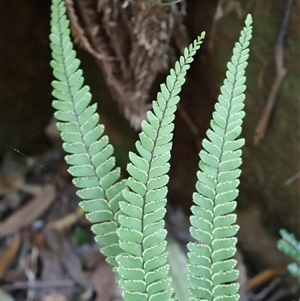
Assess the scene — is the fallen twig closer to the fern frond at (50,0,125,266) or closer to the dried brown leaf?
the fern frond at (50,0,125,266)

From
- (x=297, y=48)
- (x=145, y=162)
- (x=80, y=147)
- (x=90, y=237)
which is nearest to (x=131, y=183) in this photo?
(x=145, y=162)

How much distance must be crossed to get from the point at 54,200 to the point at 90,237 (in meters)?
0.19

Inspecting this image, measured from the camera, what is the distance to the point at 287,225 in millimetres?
1076

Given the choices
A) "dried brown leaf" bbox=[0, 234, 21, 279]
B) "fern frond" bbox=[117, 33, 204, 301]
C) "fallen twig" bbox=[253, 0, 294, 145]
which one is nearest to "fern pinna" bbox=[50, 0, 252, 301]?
"fern frond" bbox=[117, 33, 204, 301]

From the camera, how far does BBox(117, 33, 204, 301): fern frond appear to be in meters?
0.57

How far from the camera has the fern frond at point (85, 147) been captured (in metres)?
0.67

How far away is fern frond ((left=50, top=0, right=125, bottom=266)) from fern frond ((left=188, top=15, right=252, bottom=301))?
0.51 feet

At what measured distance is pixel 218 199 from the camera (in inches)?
24.3

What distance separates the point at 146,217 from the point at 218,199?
0.12 meters

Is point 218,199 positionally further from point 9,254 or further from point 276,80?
point 9,254

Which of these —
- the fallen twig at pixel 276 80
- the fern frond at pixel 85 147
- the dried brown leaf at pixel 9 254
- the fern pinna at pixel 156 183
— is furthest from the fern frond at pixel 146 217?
the dried brown leaf at pixel 9 254

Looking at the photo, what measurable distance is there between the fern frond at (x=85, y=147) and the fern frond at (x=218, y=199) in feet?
0.51

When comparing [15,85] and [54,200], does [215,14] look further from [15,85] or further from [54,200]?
[54,200]

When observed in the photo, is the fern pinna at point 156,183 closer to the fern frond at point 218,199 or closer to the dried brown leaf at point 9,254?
the fern frond at point 218,199
